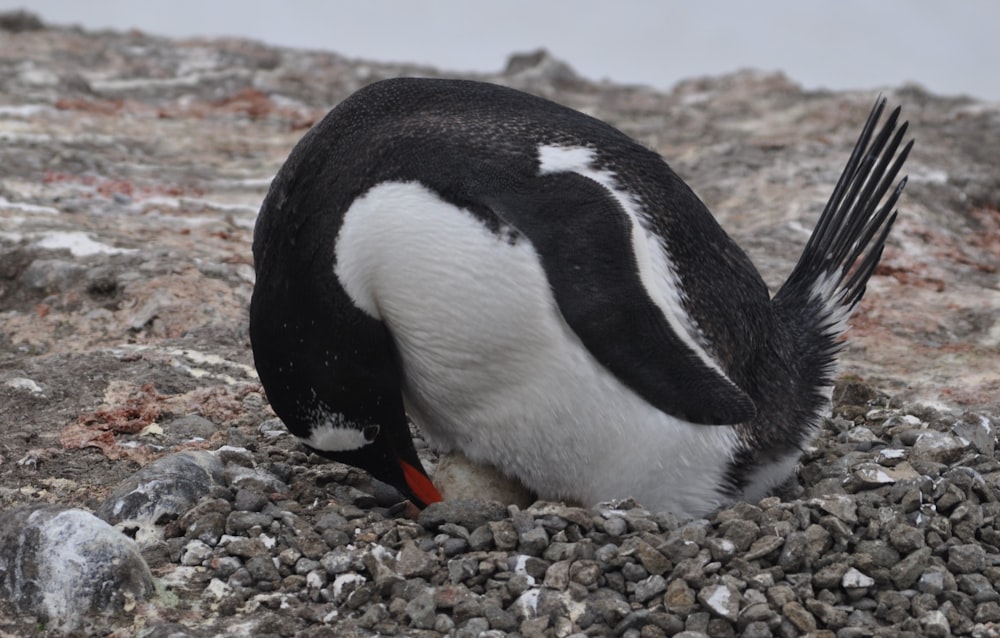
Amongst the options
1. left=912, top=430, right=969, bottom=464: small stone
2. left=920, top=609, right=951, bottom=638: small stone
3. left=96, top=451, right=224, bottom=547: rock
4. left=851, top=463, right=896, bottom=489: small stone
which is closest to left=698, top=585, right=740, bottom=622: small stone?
left=920, top=609, right=951, bottom=638: small stone

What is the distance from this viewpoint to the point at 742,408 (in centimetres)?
289

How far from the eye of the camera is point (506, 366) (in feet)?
9.48

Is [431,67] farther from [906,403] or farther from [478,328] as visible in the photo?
[478,328]

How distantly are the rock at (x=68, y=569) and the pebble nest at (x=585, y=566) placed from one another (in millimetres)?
60

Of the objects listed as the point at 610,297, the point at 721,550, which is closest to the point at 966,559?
the point at 721,550

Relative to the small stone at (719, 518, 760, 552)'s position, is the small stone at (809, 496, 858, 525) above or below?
above

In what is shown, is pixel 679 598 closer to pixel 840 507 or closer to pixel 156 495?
pixel 840 507

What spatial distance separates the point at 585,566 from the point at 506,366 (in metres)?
0.48

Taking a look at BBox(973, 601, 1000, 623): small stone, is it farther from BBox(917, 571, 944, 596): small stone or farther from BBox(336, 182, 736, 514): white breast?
BBox(336, 182, 736, 514): white breast

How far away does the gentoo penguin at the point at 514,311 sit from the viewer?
9.27 feet

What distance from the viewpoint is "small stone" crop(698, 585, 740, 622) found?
2521mm

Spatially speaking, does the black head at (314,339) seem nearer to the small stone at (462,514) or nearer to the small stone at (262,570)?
the small stone at (462,514)

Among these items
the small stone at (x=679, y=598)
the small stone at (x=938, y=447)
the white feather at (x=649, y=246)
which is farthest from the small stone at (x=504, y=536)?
the small stone at (x=938, y=447)

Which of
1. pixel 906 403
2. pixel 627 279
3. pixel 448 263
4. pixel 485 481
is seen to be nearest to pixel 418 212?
pixel 448 263
